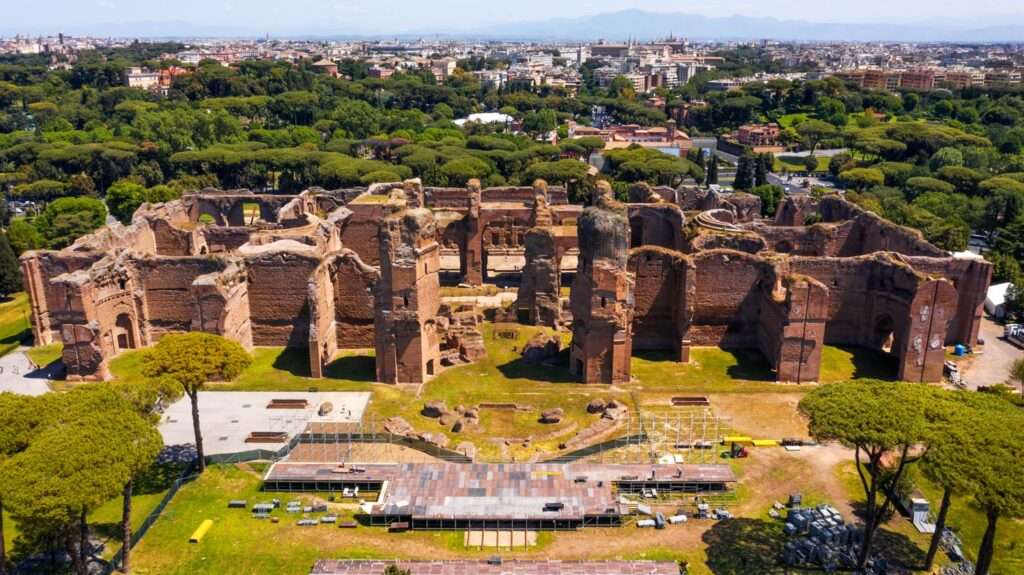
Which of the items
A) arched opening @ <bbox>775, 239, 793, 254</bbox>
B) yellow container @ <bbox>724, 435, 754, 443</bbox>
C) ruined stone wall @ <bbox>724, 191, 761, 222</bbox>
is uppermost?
ruined stone wall @ <bbox>724, 191, 761, 222</bbox>

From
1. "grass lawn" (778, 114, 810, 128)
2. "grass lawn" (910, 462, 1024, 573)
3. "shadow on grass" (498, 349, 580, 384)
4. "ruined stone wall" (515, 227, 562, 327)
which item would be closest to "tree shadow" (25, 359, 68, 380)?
"shadow on grass" (498, 349, 580, 384)

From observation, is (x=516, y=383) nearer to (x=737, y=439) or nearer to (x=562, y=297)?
(x=737, y=439)

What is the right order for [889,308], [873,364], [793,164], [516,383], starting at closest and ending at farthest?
1. [516,383]
2. [889,308]
3. [873,364]
4. [793,164]

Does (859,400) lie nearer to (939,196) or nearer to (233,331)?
(233,331)

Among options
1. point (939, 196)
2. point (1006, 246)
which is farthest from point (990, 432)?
point (939, 196)

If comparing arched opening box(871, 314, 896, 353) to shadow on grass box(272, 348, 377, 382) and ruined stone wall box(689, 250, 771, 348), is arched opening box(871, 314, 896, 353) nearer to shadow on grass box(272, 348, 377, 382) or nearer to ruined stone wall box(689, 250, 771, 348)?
ruined stone wall box(689, 250, 771, 348)

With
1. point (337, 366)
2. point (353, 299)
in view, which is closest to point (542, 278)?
point (353, 299)

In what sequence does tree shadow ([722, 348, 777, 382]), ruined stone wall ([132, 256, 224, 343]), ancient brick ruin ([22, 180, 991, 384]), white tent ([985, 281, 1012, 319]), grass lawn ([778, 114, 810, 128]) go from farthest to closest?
1. grass lawn ([778, 114, 810, 128])
2. white tent ([985, 281, 1012, 319])
3. ruined stone wall ([132, 256, 224, 343])
4. tree shadow ([722, 348, 777, 382])
5. ancient brick ruin ([22, 180, 991, 384])
